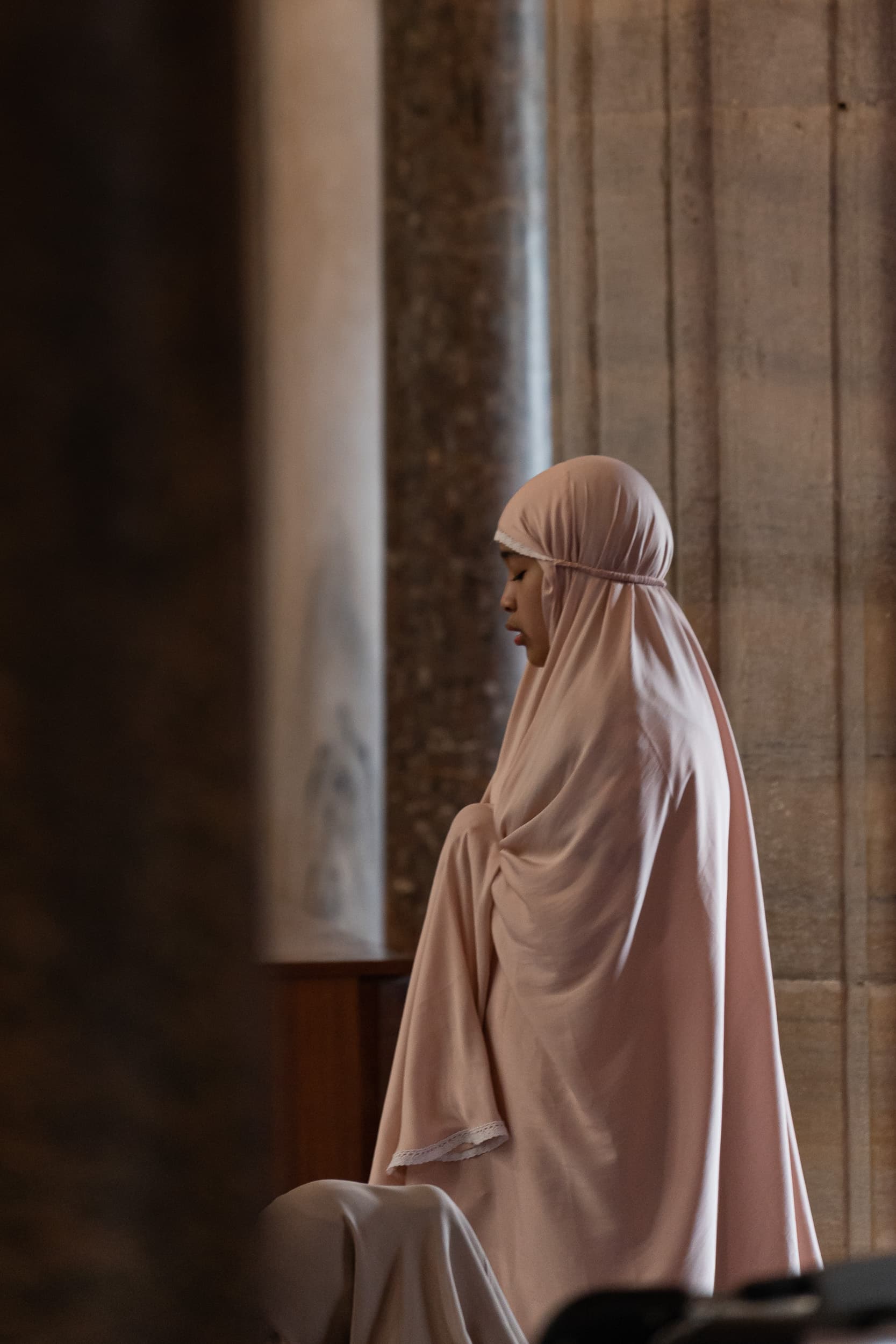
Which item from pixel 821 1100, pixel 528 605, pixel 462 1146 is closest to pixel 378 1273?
pixel 462 1146

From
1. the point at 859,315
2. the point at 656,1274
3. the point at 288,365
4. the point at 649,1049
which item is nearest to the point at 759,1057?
the point at 649,1049

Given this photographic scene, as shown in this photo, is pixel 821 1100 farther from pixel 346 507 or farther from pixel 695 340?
pixel 346 507

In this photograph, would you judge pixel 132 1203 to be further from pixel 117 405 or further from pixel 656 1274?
pixel 656 1274

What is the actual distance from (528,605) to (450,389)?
3.90 ft

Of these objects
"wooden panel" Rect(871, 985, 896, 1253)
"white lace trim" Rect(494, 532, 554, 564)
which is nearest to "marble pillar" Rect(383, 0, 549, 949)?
"white lace trim" Rect(494, 532, 554, 564)

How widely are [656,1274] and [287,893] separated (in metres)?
3.56

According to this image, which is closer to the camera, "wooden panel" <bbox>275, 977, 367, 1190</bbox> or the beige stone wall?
"wooden panel" <bbox>275, 977, 367, 1190</bbox>

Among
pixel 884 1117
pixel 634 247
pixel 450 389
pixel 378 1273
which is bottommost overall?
pixel 884 1117

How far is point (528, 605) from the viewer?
3883 mm

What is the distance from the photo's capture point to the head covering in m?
Answer: 2.31

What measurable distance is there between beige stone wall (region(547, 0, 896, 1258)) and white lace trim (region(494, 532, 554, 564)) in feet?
2.32

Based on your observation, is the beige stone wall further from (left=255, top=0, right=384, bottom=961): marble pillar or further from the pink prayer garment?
(left=255, top=0, right=384, bottom=961): marble pillar

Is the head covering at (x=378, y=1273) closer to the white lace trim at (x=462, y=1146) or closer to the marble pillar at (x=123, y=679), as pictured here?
the white lace trim at (x=462, y=1146)

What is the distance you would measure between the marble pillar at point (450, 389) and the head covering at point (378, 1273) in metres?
2.39
